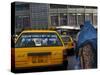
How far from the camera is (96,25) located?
4180 millimetres

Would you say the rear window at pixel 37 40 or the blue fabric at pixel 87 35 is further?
the blue fabric at pixel 87 35

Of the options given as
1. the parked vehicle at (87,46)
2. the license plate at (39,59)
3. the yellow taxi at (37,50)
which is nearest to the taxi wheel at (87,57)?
the parked vehicle at (87,46)

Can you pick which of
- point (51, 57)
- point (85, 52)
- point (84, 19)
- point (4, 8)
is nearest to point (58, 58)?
point (51, 57)

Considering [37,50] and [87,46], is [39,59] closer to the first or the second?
[37,50]

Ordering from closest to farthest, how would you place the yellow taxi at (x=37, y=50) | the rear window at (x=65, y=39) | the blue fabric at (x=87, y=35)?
the yellow taxi at (x=37, y=50) < the rear window at (x=65, y=39) < the blue fabric at (x=87, y=35)

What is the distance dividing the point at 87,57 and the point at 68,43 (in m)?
0.44

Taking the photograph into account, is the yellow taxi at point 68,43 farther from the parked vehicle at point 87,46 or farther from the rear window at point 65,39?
the parked vehicle at point 87,46

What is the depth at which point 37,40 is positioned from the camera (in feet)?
12.2

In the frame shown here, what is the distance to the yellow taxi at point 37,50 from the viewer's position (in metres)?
3.61

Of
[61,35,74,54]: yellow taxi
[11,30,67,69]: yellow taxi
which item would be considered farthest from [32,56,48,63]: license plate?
[61,35,74,54]: yellow taxi

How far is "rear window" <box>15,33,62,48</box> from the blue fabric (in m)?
0.38

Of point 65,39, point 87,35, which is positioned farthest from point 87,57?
point 65,39

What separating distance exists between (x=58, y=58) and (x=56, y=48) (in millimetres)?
155

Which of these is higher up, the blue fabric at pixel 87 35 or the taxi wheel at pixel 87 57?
the blue fabric at pixel 87 35
